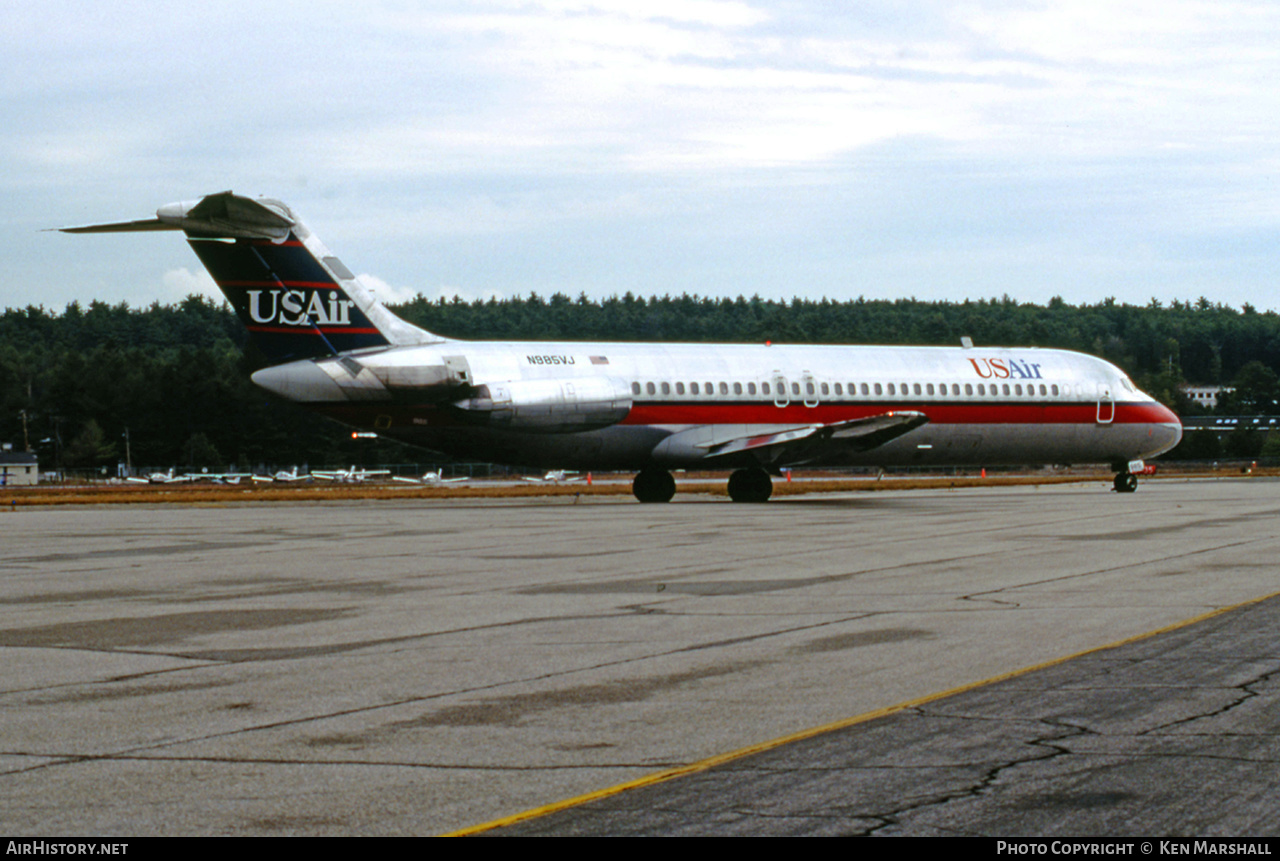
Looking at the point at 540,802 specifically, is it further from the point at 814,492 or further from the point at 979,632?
the point at 814,492

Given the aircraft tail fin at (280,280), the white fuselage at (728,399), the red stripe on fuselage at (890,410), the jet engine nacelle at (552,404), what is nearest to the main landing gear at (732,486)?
the white fuselage at (728,399)

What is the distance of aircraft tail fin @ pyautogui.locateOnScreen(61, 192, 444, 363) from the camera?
30.9m

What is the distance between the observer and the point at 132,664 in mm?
10227

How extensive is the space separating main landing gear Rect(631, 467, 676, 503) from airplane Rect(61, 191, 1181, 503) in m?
0.07

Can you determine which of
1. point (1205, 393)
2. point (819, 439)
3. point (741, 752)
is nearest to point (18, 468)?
point (819, 439)

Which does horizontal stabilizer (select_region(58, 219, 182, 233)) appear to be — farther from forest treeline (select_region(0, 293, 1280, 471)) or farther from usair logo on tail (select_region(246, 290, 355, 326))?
forest treeline (select_region(0, 293, 1280, 471))

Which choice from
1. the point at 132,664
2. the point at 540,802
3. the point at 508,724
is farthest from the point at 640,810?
the point at 132,664

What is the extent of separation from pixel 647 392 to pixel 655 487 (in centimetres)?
351

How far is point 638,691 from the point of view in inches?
356

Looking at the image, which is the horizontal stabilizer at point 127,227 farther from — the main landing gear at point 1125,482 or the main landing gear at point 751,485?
the main landing gear at point 1125,482

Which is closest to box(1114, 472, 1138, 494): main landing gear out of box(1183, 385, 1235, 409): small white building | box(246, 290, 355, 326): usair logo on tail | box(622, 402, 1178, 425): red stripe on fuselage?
box(622, 402, 1178, 425): red stripe on fuselage

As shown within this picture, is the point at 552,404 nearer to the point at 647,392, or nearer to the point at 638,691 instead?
the point at 647,392

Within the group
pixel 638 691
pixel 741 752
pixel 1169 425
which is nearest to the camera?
pixel 741 752

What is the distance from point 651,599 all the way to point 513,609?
1.57 metres
